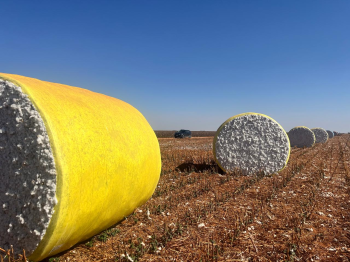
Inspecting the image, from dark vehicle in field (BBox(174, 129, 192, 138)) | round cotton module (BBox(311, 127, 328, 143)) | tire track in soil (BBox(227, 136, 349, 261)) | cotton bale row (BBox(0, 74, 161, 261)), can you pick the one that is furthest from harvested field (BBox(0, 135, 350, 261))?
dark vehicle in field (BBox(174, 129, 192, 138))

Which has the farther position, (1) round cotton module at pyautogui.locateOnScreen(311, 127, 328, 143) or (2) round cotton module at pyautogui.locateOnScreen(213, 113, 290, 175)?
(1) round cotton module at pyautogui.locateOnScreen(311, 127, 328, 143)

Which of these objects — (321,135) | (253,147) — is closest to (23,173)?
(253,147)

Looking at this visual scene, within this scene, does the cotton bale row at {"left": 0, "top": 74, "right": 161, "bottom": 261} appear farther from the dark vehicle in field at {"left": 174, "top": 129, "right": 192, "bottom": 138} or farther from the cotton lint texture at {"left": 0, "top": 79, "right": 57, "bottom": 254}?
the dark vehicle in field at {"left": 174, "top": 129, "right": 192, "bottom": 138}

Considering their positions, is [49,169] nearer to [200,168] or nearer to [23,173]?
[23,173]

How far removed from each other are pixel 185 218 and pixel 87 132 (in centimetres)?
260

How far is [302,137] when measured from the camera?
22500 millimetres

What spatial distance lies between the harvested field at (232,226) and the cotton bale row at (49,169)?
75 cm

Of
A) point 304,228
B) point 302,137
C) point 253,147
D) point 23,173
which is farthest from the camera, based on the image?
point 302,137

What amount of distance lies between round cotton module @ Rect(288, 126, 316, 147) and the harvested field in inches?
617

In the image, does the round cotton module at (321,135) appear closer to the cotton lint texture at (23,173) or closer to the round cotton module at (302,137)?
the round cotton module at (302,137)

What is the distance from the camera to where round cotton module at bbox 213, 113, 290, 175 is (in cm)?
873

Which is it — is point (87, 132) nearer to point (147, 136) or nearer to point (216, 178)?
point (147, 136)

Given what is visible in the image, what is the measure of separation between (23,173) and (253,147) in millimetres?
7112

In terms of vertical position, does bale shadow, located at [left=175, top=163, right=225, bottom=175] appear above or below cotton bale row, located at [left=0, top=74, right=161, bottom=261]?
below
